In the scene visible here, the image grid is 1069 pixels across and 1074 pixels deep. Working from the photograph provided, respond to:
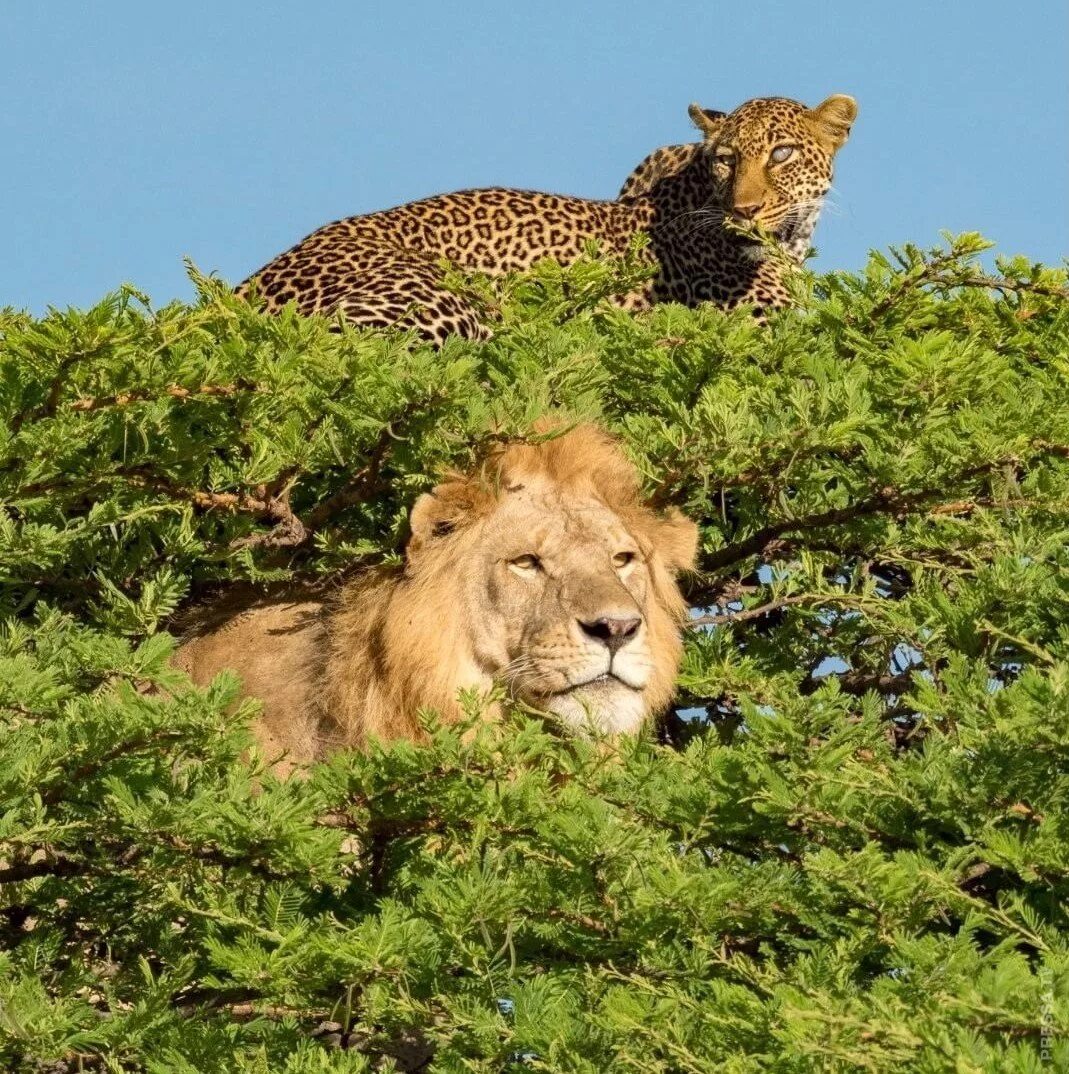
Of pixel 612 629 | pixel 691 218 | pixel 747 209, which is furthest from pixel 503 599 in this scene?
pixel 691 218

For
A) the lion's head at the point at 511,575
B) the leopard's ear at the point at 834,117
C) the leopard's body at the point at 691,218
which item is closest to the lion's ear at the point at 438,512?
the lion's head at the point at 511,575

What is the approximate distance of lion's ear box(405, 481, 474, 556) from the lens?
861cm

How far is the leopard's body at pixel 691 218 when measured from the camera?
17.5 m

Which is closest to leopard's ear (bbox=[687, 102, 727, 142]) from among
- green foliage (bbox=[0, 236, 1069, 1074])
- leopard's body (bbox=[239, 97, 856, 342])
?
leopard's body (bbox=[239, 97, 856, 342])

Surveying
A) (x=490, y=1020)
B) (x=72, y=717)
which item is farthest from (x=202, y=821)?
(x=490, y=1020)

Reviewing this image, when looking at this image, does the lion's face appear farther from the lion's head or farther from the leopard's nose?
the leopard's nose

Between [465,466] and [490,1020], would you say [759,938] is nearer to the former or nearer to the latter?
[490,1020]

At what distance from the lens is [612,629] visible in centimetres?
838

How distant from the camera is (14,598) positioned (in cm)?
894

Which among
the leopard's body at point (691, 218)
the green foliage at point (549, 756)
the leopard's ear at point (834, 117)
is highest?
the leopard's ear at point (834, 117)

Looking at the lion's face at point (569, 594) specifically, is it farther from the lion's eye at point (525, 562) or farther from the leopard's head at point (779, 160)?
the leopard's head at point (779, 160)

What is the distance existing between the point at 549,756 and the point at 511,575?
1290 millimetres

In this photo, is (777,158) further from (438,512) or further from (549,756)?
(549,756)

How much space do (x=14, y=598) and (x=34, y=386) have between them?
1.39 meters
